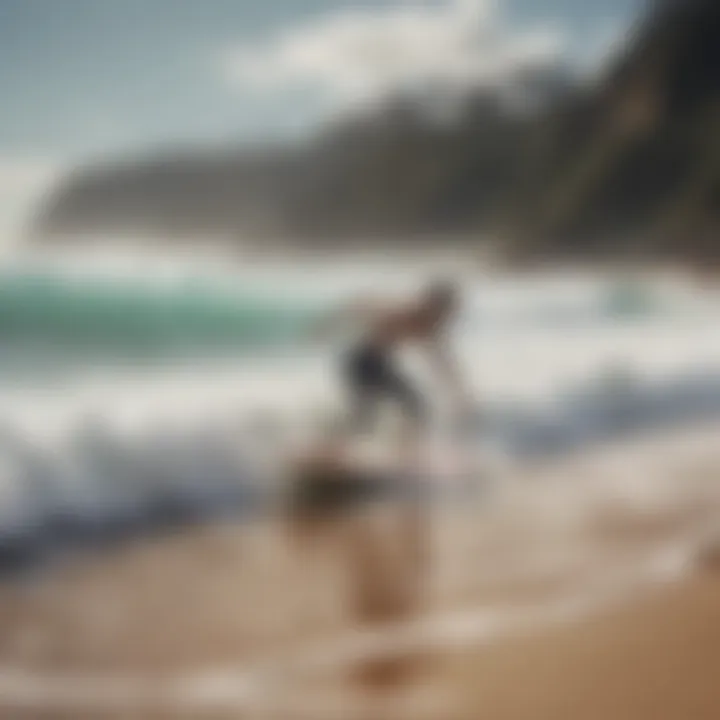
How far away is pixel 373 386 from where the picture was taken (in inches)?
34.2

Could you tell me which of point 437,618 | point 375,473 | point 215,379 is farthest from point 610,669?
point 215,379

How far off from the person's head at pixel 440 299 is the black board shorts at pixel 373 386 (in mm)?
59

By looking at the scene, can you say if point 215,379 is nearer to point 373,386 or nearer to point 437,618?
point 373,386

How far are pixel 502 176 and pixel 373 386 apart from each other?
0.22 m

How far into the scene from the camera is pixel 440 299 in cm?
89

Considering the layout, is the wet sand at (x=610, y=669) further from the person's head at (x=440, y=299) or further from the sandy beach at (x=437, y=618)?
the person's head at (x=440, y=299)

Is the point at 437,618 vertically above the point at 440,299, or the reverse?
the point at 440,299

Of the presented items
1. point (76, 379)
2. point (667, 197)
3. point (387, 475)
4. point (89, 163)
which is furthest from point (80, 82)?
point (667, 197)

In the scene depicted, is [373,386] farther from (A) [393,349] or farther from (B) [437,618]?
(B) [437,618]

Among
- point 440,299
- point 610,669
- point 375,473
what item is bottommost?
point 610,669

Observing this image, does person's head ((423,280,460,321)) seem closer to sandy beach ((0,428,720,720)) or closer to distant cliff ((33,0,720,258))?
distant cliff ((33,0,720,258))

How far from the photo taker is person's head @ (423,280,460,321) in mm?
893

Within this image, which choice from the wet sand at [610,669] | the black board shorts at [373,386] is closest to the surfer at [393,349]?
the black board shorts at [373,386]

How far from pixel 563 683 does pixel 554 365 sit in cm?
27
